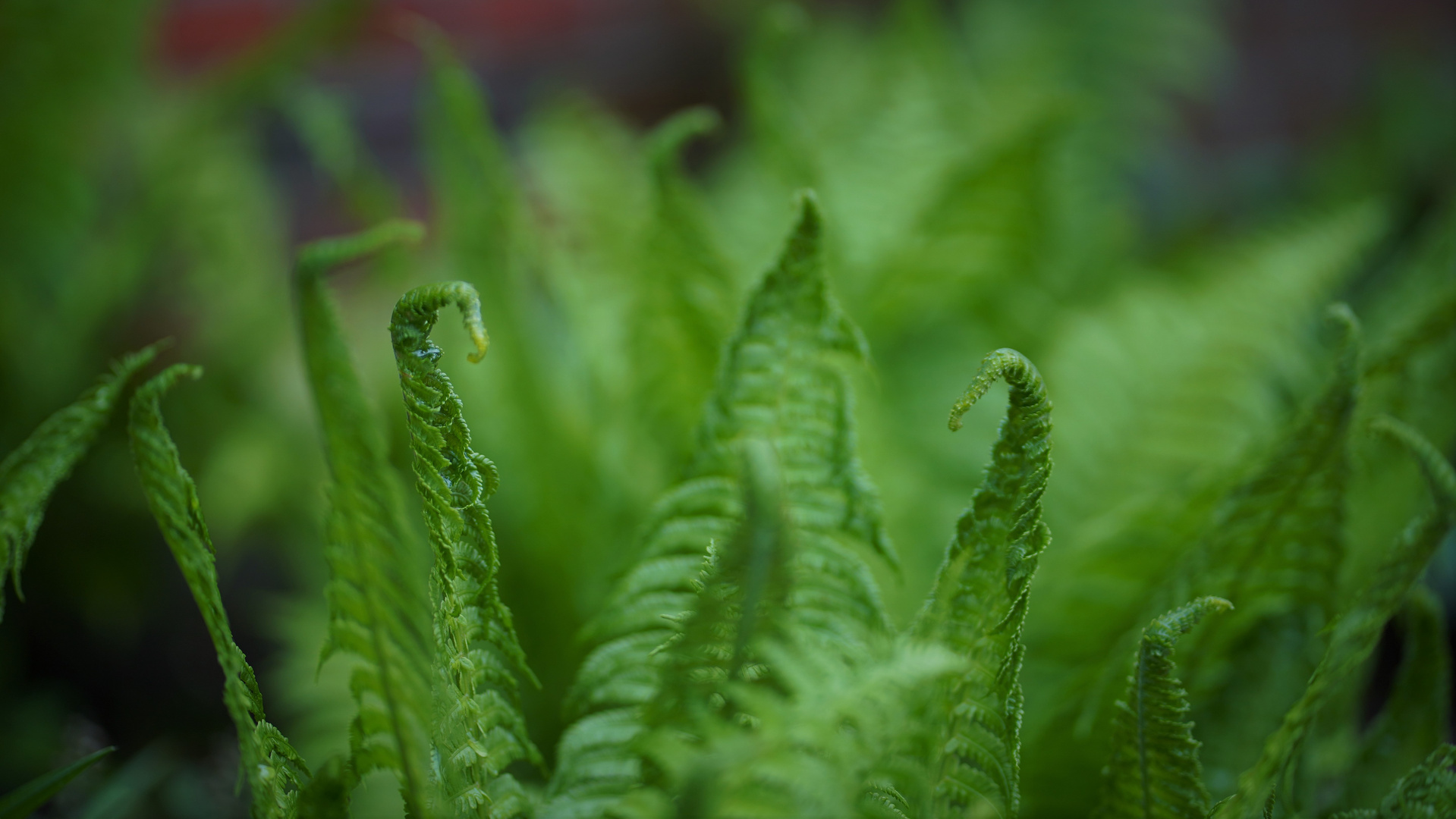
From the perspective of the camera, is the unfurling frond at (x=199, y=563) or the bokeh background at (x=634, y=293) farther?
the bokeh background at (x=634, y=293)

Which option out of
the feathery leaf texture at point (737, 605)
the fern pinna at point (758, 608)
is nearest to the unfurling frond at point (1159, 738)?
the fern pinna at point (758, 608)

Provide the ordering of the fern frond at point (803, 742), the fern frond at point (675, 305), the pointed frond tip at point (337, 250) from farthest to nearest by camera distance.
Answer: the fern frond at point (675, 305)
the pointed frond tip at point (337, 250)
the fern frond at point (803, 742)

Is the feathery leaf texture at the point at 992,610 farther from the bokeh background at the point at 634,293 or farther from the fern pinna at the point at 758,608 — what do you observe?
the bokeh background at the point at 634,293

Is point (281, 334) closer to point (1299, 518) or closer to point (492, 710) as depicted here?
point (492, 710)

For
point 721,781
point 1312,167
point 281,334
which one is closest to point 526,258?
point 721,781

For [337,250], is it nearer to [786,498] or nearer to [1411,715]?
[786,498]

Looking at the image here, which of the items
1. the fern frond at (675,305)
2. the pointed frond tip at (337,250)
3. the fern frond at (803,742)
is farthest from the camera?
the fern frond at (675,305)

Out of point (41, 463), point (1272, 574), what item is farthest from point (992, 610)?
point (41, 463)
